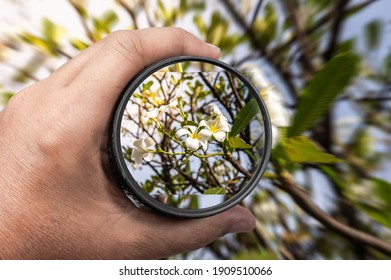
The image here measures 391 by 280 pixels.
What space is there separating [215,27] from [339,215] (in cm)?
41

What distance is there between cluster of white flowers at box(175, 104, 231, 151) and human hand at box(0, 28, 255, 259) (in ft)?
0.33

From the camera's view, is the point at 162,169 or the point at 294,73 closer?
the point at 162,169

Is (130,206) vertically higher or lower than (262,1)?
lower

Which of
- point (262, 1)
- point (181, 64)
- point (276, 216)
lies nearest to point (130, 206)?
point (181, 64)

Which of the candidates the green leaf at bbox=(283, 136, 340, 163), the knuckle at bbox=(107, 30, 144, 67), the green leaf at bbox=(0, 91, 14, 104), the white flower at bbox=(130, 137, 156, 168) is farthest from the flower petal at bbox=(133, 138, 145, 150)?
the green leaf at bbox=(0, 91, 14, 104)

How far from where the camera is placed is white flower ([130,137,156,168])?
65 cm

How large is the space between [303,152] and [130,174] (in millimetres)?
268

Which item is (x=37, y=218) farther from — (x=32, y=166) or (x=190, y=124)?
(x=190, y=124)

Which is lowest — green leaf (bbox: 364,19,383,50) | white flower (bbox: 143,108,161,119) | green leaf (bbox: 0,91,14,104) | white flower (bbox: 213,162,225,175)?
white flower (bbox: 213,162,225,175)

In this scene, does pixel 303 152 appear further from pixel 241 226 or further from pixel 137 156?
pixel 137 156

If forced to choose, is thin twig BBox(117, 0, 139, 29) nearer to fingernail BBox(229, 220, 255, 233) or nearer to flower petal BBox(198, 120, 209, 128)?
flower petal BBox(198, 120, 209, 128)

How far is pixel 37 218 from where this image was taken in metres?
0.62

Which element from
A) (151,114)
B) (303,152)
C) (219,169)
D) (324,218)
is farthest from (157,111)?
(324,218)

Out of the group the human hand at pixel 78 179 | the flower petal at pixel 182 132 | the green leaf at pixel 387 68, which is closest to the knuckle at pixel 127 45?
the human hand at pixel 78 179
